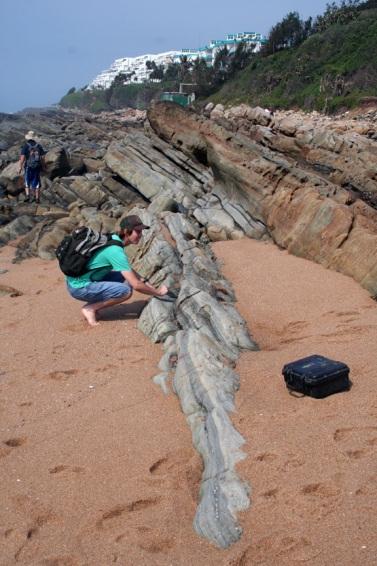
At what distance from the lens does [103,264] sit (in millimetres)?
6574

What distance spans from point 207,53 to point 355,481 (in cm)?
13652

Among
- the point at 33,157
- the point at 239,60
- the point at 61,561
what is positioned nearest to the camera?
the point at 61,561

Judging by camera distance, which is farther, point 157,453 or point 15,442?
point 15,442

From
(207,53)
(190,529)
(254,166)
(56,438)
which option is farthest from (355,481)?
(207,53)

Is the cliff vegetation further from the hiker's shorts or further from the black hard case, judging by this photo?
the black hard case

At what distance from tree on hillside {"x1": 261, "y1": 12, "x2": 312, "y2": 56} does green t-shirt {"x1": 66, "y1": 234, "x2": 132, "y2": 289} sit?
6044 cm

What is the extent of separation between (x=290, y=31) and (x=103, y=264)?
61.9 metres

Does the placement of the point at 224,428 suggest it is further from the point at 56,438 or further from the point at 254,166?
the point at 254,166

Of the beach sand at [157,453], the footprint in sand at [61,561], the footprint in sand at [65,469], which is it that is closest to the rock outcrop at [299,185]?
the beach sand at [157,453]

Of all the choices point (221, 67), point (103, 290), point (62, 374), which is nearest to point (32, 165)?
point (103, 290)

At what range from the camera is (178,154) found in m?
14.3

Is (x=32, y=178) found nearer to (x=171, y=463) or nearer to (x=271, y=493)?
(x=171, y=463)

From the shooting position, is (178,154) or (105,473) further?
(178,154)

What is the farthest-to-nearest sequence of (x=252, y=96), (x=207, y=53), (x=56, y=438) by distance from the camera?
(x=207, y=53), (x=252, y=96), (x=56, y=438)
